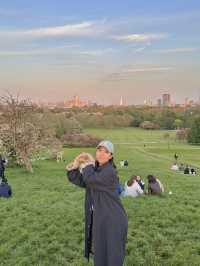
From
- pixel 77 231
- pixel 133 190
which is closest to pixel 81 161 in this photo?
pixel 77 231

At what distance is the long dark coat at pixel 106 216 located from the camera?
5.88m

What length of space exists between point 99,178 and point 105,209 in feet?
1.46

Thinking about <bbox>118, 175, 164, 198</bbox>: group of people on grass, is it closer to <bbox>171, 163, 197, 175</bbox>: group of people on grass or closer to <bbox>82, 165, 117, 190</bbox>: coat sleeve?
<bbox>82, 165, 117, 190</bbox>: coat sleeve

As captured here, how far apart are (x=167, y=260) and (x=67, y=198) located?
6.72 metres

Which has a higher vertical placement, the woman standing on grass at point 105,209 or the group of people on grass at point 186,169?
the woman standing on grass at point 105,209

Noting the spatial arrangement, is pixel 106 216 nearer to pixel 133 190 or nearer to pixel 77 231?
pixel 77 231

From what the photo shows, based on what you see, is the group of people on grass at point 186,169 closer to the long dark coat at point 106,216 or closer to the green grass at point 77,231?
the green grass at point 77,231

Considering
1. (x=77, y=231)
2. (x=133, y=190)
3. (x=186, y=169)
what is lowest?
(x=186, y=169)

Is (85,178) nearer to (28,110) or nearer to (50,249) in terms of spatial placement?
(50,249)

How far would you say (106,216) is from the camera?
5.91 m

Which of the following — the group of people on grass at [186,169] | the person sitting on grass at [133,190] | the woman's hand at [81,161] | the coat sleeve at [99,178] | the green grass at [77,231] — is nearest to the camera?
the coat sleeve at [99,178]

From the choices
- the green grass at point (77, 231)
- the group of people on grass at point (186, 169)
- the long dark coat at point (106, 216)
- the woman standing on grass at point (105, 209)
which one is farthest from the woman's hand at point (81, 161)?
the group of people on grass at point (186, 169)

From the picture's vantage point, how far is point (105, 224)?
592 centimetres

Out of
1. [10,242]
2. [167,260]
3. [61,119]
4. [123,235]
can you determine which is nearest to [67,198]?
[10,242]
